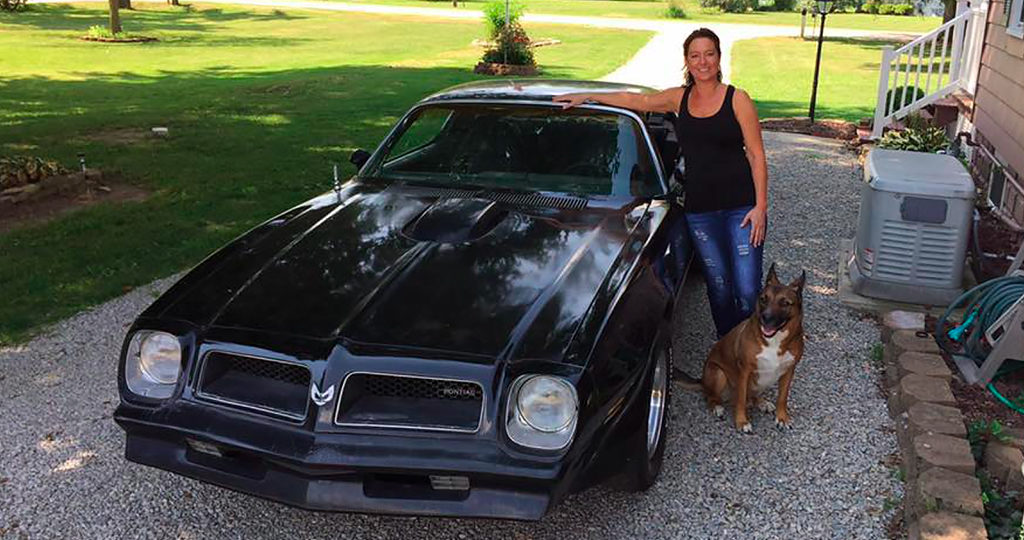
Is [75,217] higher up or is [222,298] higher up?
[222,298]

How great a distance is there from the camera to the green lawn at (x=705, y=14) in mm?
37969

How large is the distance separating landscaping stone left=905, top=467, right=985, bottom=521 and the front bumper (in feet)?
4.73

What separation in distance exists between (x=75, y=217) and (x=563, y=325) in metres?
6.00

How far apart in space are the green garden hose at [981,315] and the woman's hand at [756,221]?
3.88 feet

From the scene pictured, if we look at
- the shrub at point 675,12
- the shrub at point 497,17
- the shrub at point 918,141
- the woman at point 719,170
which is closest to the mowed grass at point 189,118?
the shrub at point 497,17

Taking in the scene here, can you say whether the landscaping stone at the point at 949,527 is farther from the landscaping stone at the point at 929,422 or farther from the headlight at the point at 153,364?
the headlight at the point at 153,364

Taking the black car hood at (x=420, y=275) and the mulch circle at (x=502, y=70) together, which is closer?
the black car hood at (x=420, y=275)

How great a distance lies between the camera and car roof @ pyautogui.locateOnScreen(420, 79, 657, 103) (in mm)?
4344

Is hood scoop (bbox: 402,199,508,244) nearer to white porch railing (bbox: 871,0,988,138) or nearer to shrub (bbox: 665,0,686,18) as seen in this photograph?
white porch railing (bbox: 871,0,988,138)

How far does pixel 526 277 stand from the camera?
10.1 feet

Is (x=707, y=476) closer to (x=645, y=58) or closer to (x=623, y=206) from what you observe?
(x=623, y=206)

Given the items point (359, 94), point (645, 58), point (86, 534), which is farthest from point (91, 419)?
point (645, 58)

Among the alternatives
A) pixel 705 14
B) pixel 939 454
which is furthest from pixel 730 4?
pixel 939 454

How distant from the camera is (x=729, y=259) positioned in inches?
160
